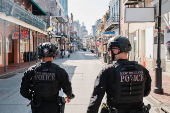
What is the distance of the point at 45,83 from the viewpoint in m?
2.82

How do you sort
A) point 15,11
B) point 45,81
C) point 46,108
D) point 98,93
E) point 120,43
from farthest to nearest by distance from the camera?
point 15,11
point 45,81
point 46,108
point 120,43
point 98,93

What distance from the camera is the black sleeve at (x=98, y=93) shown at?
2.27 metres

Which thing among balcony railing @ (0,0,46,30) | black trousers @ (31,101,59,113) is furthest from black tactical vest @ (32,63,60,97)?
balcony railing @ (0,0,46,30)

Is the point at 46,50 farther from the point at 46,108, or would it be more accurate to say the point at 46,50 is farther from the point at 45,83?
the point at 46,108

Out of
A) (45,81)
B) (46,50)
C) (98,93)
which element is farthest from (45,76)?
(98,93)

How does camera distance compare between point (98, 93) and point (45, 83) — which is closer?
point (98, 93)

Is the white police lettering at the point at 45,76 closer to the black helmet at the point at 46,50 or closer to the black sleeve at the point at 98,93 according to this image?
the black helmet at the point at 46,50

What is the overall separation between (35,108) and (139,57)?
1515 cm

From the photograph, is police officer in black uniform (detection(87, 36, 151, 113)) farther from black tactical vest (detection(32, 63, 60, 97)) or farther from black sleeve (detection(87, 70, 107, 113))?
black tactical vest (detection(32, 63, 60, 97))

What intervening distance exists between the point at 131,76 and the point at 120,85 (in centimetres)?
18

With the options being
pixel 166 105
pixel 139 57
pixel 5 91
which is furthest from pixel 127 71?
pixel 139 57

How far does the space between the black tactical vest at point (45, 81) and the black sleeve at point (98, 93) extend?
71 cm

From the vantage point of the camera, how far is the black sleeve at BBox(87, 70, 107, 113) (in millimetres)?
2273

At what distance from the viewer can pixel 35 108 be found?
2.79m
